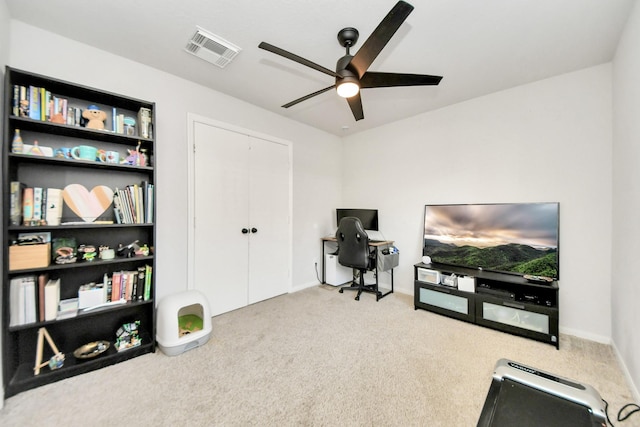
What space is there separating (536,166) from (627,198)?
0.87 m

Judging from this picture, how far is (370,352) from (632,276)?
6.53 feet

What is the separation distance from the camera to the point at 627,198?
188cm

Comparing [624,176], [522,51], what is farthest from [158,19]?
[624,176]

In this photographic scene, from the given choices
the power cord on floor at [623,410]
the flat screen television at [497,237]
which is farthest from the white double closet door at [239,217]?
the power cord on floor at [623,410]

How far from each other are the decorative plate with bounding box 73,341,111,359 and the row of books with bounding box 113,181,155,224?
100cm

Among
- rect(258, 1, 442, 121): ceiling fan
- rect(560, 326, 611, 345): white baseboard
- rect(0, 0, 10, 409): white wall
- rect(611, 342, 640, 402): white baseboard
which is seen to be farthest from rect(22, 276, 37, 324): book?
rect(560, 326, 611, 345): white baseboard

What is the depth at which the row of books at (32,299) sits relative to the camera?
165cm

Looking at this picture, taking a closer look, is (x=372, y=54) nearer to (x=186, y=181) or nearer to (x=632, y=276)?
(x=186, y=181)

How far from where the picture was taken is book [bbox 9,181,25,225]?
163 centimetres

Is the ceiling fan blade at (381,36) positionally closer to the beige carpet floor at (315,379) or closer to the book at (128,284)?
the beige carpet floor at (315,379)

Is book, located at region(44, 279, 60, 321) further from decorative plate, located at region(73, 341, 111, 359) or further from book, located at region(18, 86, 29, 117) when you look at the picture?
book, located at region(18, 86, 29, 117)

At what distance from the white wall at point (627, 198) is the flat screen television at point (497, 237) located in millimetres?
439

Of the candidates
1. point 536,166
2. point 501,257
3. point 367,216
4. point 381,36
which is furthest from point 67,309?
point 536,166

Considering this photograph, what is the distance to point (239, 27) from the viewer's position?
1.89 meters
